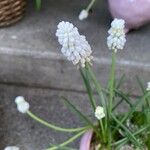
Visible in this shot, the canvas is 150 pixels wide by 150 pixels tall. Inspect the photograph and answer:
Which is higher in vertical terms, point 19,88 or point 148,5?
point 148,5

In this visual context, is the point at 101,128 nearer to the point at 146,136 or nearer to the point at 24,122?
the point at 146,136

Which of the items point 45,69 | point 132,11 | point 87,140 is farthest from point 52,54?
point 87,140

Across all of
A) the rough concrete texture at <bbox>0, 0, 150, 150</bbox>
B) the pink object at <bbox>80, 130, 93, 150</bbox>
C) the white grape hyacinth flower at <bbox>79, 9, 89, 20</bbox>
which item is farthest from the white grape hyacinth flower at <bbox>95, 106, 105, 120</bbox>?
the white grape hyacinth flower at <bbox>79, 9, 89, 20</bbox>

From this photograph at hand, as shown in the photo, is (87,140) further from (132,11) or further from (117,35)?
(132,11)

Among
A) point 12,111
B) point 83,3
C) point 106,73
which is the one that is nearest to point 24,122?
point 12,111

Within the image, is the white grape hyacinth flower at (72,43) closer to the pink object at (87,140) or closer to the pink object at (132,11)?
the pink object at (87,140)

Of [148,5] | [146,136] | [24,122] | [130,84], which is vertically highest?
[148,5]
